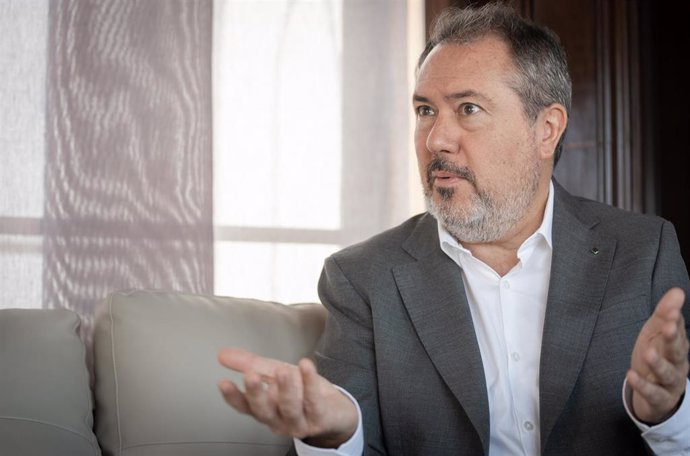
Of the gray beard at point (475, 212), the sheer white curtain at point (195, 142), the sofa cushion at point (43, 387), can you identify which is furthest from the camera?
the sheer white curtain at point (195, 142)

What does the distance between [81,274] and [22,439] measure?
0.63 meters

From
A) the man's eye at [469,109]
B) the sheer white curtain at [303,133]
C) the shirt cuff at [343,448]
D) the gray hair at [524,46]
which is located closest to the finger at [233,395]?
the shirt cuff at [343,448]

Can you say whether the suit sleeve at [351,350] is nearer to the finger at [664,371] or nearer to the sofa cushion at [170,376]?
the sofa cushion at [170,376]

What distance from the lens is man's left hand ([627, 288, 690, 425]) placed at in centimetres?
130

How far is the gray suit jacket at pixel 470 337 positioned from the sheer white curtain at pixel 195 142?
2.01 feet

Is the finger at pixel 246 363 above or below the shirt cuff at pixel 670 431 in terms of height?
above

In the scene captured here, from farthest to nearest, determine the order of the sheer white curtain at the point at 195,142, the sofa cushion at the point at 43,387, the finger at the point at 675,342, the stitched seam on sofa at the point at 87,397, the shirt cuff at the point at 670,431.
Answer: the sheer white curtain at the point at 195,142, the stitched seam on sofa at the point at 87,397, the sofa cushion at the point at 43,387, the shirt cuff at the point at 670,431, the finger at the point at 675,342

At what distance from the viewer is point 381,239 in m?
2.11

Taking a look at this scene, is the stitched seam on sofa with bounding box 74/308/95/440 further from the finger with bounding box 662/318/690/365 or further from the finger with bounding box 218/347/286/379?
the finger with bounding box 662/318/690/365

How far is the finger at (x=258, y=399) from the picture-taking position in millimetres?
1310

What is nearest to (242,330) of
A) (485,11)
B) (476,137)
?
(476,137)

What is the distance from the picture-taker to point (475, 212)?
Result: 1976 mm

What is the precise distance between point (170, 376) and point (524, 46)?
3.60 ft

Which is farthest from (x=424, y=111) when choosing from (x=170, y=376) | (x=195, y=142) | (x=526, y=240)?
(x=170, y=376)
